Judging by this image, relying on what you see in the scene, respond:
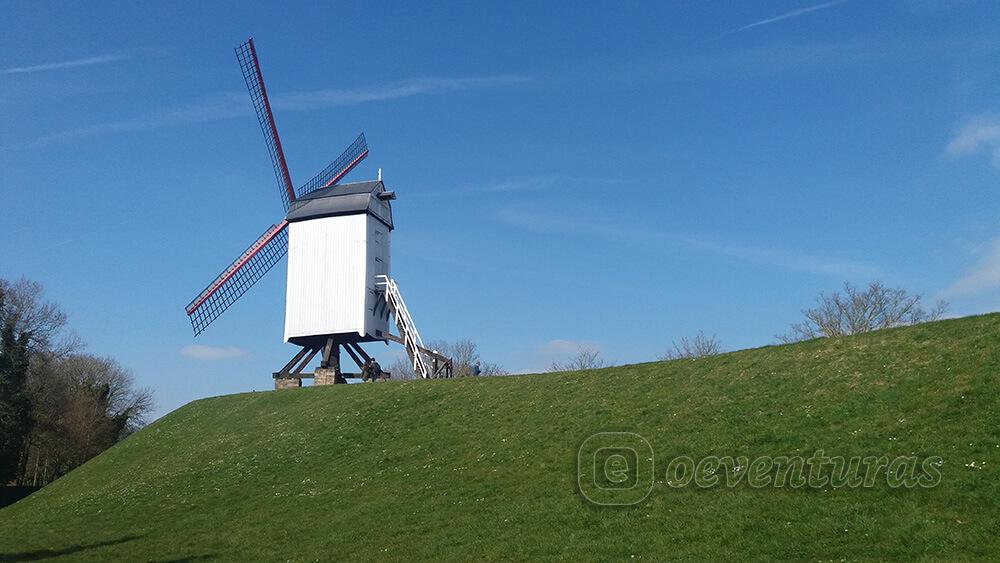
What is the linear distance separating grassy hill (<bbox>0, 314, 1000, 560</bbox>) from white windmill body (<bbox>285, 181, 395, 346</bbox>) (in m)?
12.2

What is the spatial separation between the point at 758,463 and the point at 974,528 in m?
7.02

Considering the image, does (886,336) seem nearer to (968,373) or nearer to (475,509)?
(968,373)

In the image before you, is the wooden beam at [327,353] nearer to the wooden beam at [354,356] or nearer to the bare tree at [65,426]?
the wooden beam at [354,356]

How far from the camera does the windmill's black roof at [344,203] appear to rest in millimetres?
57656

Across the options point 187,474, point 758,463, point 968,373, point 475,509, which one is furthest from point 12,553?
point 968,373

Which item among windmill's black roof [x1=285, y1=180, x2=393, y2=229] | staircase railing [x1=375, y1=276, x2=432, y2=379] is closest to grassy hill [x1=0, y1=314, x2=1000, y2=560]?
staircase railing [x1=375, y1=276, x2=432, y2=379]

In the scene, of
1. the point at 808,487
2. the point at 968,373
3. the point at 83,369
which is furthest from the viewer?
the point at 83,369

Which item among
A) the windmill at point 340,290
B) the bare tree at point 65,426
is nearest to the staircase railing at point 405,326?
the windmill at point 340,290

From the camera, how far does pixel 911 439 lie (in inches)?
856

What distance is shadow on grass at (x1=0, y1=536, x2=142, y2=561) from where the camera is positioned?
28.5 meters

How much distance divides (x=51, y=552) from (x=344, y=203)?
111 feet

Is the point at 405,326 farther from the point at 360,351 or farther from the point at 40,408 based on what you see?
the point at 40,408

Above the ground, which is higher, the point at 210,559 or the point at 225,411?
the point at 225,411

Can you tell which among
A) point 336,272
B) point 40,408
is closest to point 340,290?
point 336,272
